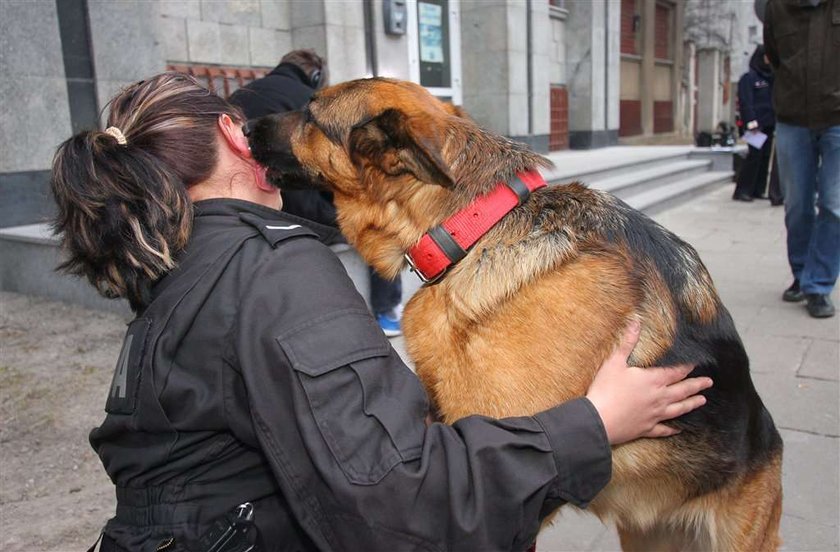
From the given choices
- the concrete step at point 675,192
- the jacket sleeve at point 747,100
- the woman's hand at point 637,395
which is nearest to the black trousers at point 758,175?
the jacket sleeve at point 747,100

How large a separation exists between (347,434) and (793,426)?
3.16 m

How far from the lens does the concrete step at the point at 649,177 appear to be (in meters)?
9.62

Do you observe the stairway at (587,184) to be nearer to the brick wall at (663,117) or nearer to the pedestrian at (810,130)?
the pedestrian at (810,130)

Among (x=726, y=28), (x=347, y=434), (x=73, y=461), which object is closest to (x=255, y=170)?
(x=347, y=434)

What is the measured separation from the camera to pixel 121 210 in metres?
1.41

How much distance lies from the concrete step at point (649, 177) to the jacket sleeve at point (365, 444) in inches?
280

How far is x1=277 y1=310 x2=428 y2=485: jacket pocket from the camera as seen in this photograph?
1.16 m

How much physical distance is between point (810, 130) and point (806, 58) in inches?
20.1

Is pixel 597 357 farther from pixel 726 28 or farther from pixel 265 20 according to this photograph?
pixel 726 28

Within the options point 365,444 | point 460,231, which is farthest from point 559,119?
point 365,444

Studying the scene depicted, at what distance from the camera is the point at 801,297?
5.63 m

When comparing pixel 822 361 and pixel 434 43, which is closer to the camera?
pixel 822 361

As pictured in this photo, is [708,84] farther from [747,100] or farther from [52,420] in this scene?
[52,420]

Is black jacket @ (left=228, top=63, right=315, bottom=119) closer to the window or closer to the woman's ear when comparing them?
the woman's ear
